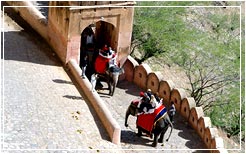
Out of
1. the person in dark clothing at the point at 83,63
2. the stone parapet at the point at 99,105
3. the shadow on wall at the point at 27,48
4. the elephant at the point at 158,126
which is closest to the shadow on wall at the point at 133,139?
the elephant at the point at 158,126

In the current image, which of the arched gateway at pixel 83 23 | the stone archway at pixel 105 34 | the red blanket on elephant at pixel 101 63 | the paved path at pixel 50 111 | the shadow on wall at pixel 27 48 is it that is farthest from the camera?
the stone archway at pixel 105 34

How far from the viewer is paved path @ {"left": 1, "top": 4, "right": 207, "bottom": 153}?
15586 millimetres

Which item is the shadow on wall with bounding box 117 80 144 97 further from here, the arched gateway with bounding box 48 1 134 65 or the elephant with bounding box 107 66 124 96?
the elephant with bounding box 107 66 124 96

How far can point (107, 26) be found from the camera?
21375 millimetres

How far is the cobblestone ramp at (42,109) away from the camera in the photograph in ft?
50.6

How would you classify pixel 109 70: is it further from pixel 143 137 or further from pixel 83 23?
pixel 143 137

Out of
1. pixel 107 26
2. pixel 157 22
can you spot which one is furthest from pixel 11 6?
pixel 157 22

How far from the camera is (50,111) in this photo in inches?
666

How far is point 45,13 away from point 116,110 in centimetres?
612

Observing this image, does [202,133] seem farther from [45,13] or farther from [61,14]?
[45,13]

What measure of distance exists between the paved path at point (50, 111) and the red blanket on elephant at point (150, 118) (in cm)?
51

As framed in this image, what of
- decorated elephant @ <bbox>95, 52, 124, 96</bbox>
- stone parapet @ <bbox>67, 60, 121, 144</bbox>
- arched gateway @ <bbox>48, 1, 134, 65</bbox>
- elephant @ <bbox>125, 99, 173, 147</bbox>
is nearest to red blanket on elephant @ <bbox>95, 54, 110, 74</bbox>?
decorated elephant @ <bbox>95, 52, 124, 96</bbox>

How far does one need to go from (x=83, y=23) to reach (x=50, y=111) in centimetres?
362

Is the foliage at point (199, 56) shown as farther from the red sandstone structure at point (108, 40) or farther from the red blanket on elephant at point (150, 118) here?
the red blanket on elephant at point (150, 118)
